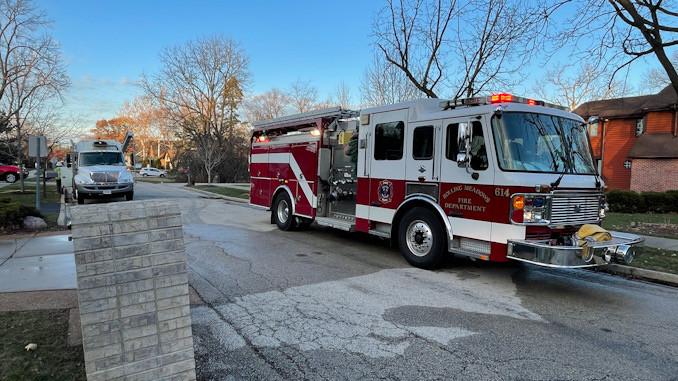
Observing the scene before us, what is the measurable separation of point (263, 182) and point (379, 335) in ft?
26.2

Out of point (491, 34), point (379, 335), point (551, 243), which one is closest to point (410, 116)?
point (551, 243)

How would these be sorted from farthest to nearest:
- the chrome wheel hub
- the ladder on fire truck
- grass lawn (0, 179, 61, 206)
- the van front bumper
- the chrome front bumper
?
the van front bumper, grass lawn (0, 179, 61, 206), the ladder on fire truck, the chrome wheel hub, the chrome front bumper

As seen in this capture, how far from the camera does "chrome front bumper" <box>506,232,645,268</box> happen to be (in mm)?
5195

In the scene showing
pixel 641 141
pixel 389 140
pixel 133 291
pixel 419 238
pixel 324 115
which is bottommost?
pixel 419 238

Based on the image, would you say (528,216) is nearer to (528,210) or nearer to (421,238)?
(528,210)

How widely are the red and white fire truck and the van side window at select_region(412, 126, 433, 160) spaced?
0.06 ft

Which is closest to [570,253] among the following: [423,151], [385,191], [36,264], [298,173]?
[423,151]

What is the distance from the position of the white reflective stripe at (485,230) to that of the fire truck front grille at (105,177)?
587 inches

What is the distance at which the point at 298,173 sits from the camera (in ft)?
32.3

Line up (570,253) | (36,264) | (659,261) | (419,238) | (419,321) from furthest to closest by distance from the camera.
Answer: (659,261)
(419,238)
(36,264)
(570,253)
(419,321)

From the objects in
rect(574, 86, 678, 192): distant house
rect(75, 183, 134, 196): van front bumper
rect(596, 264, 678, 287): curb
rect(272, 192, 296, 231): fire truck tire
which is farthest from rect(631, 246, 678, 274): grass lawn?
rect(75, 183, 134, 196): van front bumper

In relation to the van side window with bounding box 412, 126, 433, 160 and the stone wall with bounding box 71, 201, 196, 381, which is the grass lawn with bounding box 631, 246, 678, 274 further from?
the stone wall with bounding box 71, 201, 196, 381

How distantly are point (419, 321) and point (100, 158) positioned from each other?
1708 centimetres

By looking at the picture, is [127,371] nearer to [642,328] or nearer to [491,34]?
[642,328]
